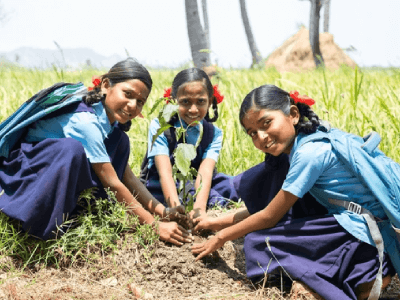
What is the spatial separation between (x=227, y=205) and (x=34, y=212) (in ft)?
5.18

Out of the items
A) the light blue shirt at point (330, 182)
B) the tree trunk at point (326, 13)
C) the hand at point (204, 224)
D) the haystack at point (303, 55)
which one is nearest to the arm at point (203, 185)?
the hand at point (204, 224)

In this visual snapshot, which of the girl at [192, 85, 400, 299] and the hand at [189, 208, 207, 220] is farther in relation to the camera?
the hand at [189, 208, 207, 220]

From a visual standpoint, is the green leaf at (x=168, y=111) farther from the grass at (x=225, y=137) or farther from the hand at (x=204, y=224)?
the hand at (x=204, y=224)

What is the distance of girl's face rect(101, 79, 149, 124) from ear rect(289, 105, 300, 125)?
0.87m

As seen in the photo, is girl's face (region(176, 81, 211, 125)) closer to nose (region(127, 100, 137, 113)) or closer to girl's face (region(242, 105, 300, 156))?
nose (region(127, 100, 137, 113))

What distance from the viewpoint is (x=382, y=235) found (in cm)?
200

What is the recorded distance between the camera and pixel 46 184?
2.16m

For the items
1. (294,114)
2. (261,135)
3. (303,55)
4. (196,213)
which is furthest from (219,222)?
(303,55)

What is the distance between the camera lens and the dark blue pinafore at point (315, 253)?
6.44 ft

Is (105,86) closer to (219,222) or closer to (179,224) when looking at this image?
(179,224)

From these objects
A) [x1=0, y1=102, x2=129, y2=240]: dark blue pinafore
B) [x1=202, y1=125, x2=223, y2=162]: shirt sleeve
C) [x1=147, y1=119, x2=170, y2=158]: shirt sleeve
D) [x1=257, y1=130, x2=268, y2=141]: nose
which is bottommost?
[x1=202, y1=125, x2=223, y2=162]: shirt sleeve

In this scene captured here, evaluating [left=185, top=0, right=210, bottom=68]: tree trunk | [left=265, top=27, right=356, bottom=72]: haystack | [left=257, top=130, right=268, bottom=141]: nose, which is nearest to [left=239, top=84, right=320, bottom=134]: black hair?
[left=257, top=130, right=268, bottom=141]: nose

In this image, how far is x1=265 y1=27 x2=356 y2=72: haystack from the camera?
11766 millimetres

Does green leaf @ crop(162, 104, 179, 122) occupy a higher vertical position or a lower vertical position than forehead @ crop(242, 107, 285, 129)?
higher
